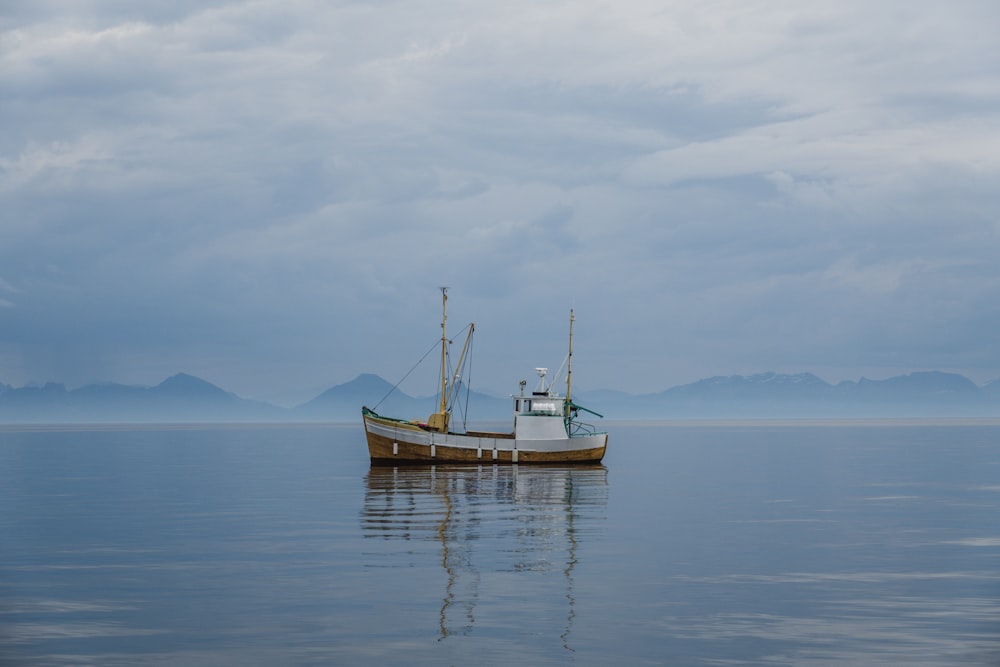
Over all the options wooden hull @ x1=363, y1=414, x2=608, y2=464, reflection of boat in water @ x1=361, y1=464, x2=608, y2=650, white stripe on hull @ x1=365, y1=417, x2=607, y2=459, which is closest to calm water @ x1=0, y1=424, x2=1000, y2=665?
reflection of boat in water @ x1=361, y1=464, x2=608, y2=650

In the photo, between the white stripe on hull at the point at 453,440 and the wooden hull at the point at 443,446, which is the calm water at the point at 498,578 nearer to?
the white stripe on hull at the point at 453,440

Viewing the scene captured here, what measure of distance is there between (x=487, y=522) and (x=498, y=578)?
1750 centimetres

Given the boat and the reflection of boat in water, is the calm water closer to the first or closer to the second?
the reflection of boat in water

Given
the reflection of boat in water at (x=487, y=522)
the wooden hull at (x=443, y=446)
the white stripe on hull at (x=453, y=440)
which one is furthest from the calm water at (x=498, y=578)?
the wooden hull at (x=443, y=446)

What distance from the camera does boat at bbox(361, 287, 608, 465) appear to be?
95.6m

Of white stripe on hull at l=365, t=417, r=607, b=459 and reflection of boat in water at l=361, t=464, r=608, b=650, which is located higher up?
white stripe on hull at l=365, t=417, r=607, b=459

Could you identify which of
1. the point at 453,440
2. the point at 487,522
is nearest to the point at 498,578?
the point at 487,522

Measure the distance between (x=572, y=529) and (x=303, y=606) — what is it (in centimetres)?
2120

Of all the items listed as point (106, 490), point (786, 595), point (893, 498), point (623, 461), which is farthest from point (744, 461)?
point (786, 595)

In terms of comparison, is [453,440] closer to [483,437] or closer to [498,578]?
[483,437]

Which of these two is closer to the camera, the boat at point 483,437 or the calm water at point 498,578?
the calm water at point 498,578

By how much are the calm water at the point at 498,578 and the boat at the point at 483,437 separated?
2556cm

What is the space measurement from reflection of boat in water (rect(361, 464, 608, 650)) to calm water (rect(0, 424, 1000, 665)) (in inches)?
7.4

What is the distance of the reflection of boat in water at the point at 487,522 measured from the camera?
30.5m
